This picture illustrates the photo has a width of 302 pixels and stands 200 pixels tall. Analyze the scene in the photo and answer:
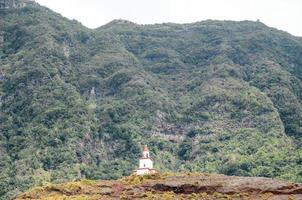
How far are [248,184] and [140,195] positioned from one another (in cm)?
1176

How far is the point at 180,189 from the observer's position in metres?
94.6

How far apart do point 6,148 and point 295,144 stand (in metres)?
67.4

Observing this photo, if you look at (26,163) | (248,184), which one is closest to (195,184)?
(248,184)

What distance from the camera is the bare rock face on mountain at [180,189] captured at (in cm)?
8900

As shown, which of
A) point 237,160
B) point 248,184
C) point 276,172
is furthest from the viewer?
point 237,160

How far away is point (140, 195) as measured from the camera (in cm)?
9238

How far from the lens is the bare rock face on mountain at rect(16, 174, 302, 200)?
3504 inches

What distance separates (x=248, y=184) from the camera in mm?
92000

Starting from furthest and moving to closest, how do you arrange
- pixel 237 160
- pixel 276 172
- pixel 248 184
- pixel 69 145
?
pixel 69 145
pixel 237 160
pixel 276 172
pixel 248 184

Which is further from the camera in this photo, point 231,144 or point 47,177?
point 231,144

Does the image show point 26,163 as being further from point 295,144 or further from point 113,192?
point 113,192

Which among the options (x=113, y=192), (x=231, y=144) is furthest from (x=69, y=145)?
(x=113, y=192)

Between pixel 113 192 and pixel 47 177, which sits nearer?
pixel 113 192

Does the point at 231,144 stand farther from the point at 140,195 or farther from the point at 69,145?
the point at 140,195
